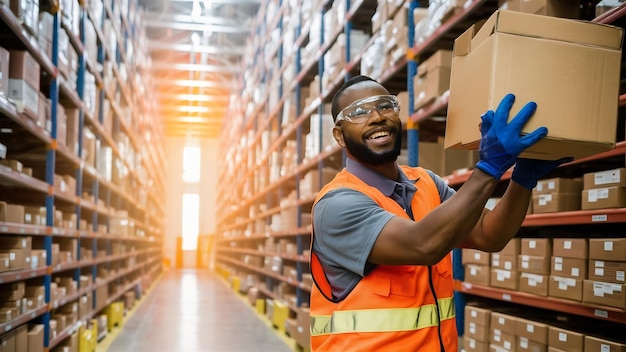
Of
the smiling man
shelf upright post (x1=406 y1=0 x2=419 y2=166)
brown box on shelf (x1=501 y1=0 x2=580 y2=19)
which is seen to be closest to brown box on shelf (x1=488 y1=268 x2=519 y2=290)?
shelf upright post (x1=406 y1=0 x2=419 y2=166)

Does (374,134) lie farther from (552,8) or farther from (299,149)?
(299,149)

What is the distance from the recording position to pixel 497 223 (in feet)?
6.62

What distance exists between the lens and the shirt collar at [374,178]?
205cm

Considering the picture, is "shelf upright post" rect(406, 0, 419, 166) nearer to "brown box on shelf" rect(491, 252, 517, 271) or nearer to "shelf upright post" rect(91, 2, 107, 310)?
"brown box on shelf" rect(491, 252, 517, 271)

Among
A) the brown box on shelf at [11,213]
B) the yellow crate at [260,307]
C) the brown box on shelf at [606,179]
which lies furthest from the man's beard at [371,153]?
the yellow crate at [260,307]

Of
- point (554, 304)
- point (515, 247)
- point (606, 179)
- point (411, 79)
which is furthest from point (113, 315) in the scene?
point (606, 179)

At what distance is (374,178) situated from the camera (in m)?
2.08

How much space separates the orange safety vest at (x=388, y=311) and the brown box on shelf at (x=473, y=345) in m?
1.97

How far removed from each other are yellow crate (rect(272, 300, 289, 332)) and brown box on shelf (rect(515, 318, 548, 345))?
5.22 metres

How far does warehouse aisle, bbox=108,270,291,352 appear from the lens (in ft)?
24.7

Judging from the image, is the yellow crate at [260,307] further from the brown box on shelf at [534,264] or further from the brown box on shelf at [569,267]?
the brown box on shelf at [569,267]

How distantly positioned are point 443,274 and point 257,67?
11677 mm

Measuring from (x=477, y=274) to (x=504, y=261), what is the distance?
0.30 m

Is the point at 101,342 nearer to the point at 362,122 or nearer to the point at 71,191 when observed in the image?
the point at 71,191
